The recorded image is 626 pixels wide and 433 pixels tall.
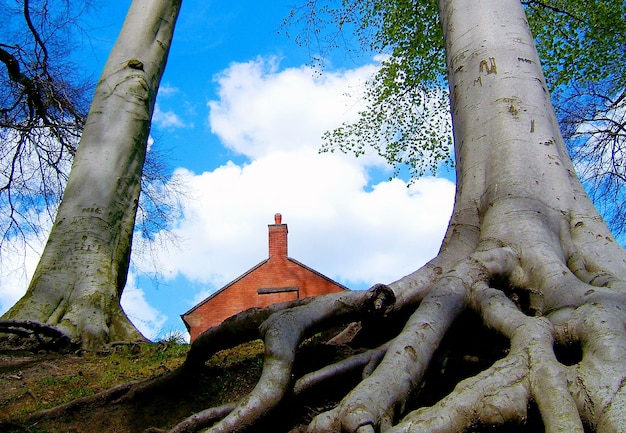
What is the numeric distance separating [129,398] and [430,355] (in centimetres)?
164

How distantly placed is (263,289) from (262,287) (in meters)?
0.15

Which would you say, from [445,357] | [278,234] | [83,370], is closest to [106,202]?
[83,370]

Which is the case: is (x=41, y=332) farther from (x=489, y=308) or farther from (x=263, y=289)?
(x=263, y=289)

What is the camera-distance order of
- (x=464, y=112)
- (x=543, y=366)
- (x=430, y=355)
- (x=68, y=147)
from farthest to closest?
1. (x=68, y=147)
2. (x=464, y=112)
3. (x=430, y=355)
4. (x=543, y=366)

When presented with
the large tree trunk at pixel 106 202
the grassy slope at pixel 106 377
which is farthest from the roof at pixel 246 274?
the grassy slope at pixel 106 377

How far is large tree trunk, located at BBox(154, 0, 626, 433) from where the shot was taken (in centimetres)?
212

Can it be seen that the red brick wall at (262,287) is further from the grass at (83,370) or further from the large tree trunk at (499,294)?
the large tree trunk at (499,294)

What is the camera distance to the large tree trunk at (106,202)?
4938mm

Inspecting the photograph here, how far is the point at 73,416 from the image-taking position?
3.05 meters

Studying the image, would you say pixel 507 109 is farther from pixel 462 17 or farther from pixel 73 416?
pixel 73 416

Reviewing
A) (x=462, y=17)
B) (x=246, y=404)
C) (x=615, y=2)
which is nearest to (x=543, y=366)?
(x=246, y=404)

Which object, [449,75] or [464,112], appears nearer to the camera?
[464,112]

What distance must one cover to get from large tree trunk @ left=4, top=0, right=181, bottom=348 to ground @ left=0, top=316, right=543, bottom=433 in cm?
94

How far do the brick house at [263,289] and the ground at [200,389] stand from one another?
17.4 m
